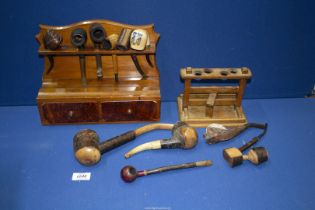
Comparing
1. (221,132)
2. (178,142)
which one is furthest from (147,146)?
(221,132)

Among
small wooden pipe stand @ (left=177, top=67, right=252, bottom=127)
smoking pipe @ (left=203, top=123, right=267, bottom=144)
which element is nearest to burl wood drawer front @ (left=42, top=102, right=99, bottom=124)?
small wooden pipe stand @ (left=177, top=67, right=252, bottom=127)

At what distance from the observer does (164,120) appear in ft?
5.40

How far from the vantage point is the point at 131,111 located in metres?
1.56

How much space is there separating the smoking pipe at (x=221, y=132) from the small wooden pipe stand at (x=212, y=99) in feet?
0.15

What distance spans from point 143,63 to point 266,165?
71 cm

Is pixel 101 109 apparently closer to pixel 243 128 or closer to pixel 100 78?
pixel 100 78

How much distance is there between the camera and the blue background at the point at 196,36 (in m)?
1.51

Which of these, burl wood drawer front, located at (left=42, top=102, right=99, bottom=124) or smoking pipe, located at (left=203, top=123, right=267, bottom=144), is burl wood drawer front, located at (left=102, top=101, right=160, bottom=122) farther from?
smoking pipe, located at (left=203, top=123, right=267, bottom=144)

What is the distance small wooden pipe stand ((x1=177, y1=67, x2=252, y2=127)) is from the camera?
150 cm

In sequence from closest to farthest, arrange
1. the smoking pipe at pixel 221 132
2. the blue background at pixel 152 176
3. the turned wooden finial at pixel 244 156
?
the blue background at pixel 152 176 → the turned wooden finial at pixel 244 156 → the smoking pipe at pixel 221 132

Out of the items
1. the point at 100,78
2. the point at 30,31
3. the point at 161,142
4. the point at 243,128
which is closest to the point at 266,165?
the point at 243,128

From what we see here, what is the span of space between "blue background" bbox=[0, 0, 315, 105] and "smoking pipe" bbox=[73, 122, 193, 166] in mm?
329

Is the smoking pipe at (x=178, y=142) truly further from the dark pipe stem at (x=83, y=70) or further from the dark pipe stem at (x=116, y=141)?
the dark pipe stem at (x=83, y=70)

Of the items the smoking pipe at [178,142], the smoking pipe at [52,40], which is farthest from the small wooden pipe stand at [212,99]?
the smoking pipe at [52,40]
